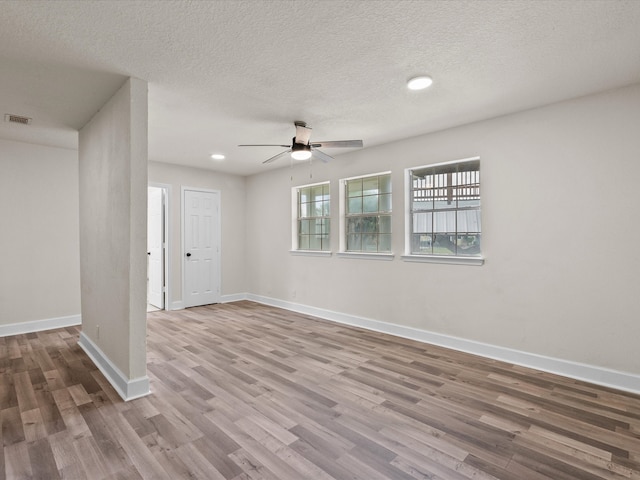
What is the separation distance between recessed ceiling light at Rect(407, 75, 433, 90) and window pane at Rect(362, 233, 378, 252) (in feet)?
7.75

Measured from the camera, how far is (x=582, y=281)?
10.0 ft

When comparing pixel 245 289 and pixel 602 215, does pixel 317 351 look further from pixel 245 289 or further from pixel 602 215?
pixel 245 289

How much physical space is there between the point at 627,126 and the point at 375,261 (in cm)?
296

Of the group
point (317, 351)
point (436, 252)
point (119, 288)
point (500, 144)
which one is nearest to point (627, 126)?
point (500, 144)

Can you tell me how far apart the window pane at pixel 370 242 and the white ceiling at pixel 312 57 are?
5.70 feet

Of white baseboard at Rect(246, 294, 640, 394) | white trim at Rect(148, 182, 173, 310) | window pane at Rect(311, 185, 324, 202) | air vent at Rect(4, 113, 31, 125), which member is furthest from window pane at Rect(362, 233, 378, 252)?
air vent at Rect(4, 113, 31, 125)

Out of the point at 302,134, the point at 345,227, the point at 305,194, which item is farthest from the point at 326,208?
the point at 302,134

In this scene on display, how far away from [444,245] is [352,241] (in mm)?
1505

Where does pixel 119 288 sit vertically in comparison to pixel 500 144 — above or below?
below

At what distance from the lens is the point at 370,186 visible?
16.1 feet

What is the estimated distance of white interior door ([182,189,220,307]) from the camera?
6.16 meters

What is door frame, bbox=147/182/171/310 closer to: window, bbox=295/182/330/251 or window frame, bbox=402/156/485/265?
window, bbox=295/182/330/251

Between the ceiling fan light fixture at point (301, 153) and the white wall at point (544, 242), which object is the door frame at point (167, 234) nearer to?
the ceiling fan light fixture at point (301, 153)

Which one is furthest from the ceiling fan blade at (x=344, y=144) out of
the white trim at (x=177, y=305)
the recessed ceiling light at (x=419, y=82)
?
the white trim at (x=177, y=305)
